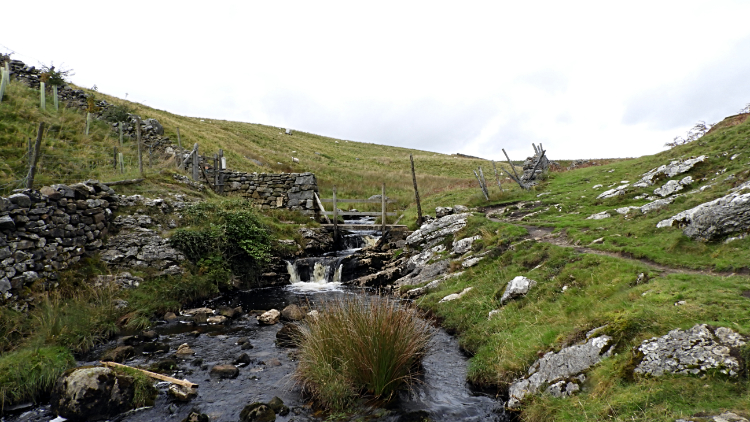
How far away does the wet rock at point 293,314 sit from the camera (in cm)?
1190

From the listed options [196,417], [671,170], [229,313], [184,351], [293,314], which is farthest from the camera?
[671,170]

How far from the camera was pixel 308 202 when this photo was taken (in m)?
25.6

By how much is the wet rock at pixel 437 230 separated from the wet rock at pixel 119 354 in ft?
41.3

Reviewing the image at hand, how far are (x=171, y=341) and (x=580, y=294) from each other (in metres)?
10.6

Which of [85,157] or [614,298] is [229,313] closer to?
[614,298]

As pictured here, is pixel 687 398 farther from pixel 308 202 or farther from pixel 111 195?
pixel 308 202

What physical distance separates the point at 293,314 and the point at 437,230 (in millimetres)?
9169

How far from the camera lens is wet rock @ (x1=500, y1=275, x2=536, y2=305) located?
9743 millimetres

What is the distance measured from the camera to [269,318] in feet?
38.9

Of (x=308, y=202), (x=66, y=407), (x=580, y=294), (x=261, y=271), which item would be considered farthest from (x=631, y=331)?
(x=308, y=202)

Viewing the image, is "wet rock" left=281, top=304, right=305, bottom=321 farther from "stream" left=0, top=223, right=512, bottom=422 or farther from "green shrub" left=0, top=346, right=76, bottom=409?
"green shrub" left=0, top=346, right=76, bottom=409

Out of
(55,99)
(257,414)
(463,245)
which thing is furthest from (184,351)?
(55,99)

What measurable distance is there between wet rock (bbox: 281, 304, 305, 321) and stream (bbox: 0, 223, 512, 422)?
637mm

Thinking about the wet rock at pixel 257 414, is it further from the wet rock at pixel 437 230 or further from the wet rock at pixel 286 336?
the wet rock at pixel 437 230
